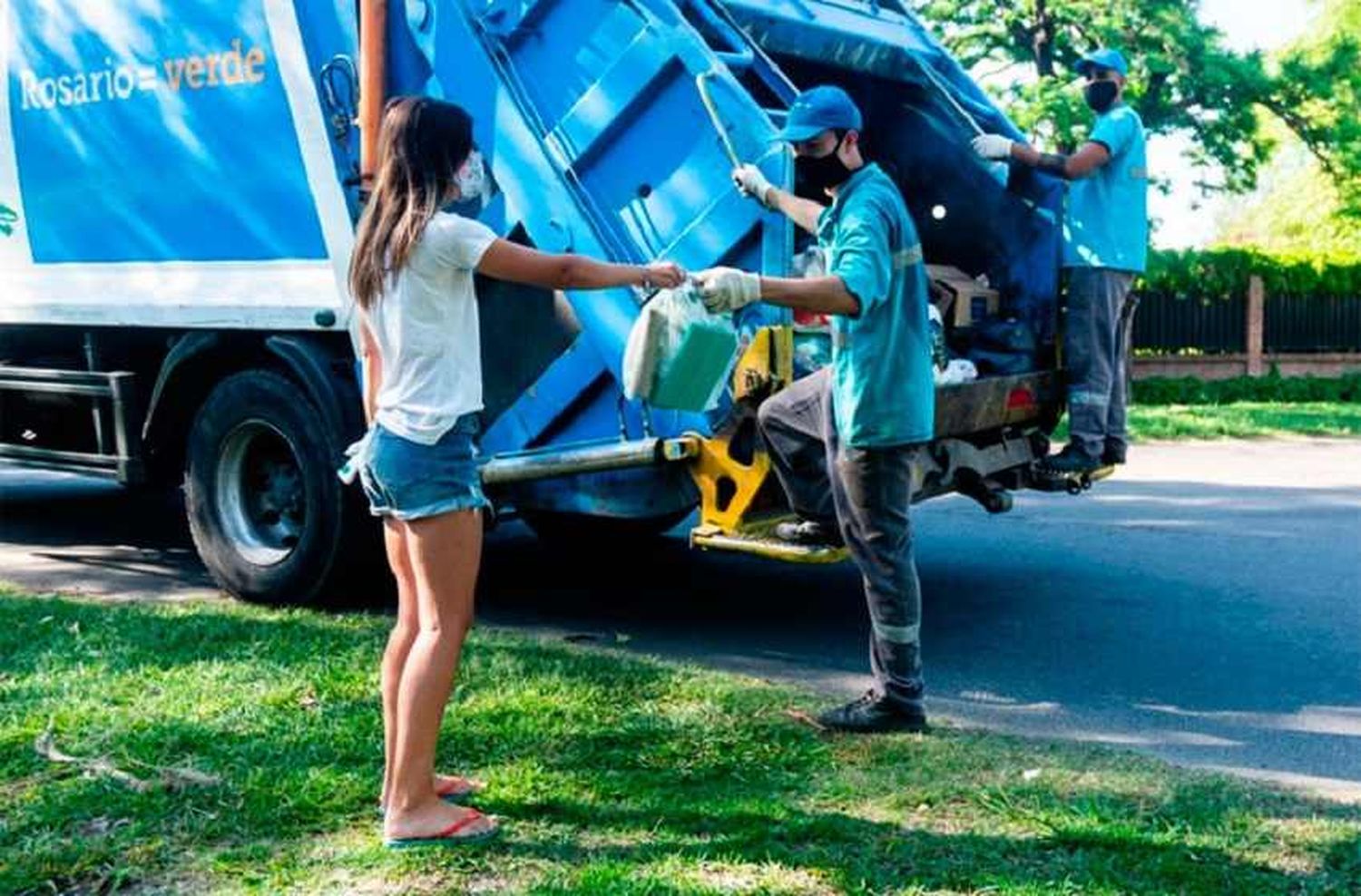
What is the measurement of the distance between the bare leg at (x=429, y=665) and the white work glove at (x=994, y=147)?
3.50 meters

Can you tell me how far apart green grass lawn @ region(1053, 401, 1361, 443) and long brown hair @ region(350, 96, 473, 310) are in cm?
1211

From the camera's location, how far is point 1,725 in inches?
182

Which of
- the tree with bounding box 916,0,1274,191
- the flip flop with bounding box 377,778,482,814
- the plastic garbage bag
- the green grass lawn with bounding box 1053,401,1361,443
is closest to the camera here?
the flip flop with bounding box 377,778,482,814

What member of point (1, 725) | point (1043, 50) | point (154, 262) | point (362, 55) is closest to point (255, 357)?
point (154, 262)

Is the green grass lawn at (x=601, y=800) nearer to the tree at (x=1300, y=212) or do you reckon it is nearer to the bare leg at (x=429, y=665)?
the bare leg at (x=429, y=665)

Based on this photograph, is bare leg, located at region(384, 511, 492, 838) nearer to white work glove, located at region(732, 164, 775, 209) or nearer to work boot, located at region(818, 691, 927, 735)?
work boot, located at region(818, 691, 927, 735)

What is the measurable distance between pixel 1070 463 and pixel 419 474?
11.4 ft

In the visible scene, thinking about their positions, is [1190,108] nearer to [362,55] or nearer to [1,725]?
[362,55]

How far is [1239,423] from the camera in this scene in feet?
53.0

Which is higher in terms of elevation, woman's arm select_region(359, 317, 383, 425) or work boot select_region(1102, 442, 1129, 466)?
woman's arm select_region(359, 317, 383, 425)

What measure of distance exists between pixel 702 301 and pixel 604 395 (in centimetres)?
148

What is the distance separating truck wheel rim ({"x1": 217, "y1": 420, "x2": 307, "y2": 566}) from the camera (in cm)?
659

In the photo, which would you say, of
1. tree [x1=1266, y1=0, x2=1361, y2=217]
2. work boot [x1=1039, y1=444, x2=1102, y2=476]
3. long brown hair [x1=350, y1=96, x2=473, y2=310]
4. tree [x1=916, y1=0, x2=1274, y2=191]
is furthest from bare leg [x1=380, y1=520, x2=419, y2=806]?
tree [x1=1266, y1=0, x2=1361, y2=217]

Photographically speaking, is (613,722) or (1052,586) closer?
(613,722)
